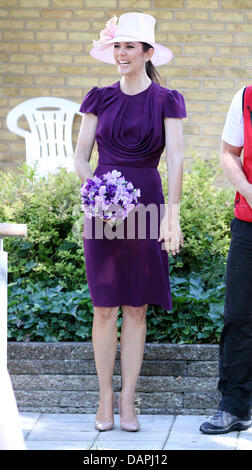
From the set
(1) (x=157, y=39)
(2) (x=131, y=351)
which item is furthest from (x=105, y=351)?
(1) (x=157, y=39)

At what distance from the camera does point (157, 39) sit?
Result: 755 cm

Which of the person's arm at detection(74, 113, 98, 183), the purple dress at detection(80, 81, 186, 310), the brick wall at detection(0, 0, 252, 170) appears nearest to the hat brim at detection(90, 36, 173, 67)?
the purple dress at detection(80, 81, 186, 310)

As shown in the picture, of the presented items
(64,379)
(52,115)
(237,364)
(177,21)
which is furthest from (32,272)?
(177,21)

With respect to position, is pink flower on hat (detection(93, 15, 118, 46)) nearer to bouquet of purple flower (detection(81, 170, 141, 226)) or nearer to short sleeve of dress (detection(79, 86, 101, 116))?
short sleeve of dress (detection(79, 86, 101, 116))

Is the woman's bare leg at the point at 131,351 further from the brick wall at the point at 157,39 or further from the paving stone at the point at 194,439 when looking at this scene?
the brick wall at the point at 157,39

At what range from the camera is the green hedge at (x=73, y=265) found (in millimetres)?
4445

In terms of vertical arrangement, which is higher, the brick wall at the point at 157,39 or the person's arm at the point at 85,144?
the brick wall at the point at 157,39

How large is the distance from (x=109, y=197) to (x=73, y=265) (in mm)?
1430

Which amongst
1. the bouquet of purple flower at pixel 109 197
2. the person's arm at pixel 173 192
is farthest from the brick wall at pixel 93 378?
the bouquet of purple flower at pixel 109 197

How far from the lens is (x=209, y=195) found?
518cm

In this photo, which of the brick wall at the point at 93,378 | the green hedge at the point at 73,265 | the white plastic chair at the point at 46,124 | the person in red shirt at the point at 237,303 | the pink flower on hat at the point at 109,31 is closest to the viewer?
the person in red shirt at the point at 237,303

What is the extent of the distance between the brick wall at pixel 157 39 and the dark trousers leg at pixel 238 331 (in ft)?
12.9

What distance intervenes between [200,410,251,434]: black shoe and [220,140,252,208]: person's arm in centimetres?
112

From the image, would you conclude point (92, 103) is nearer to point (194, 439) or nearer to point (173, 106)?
point (173, 106)
